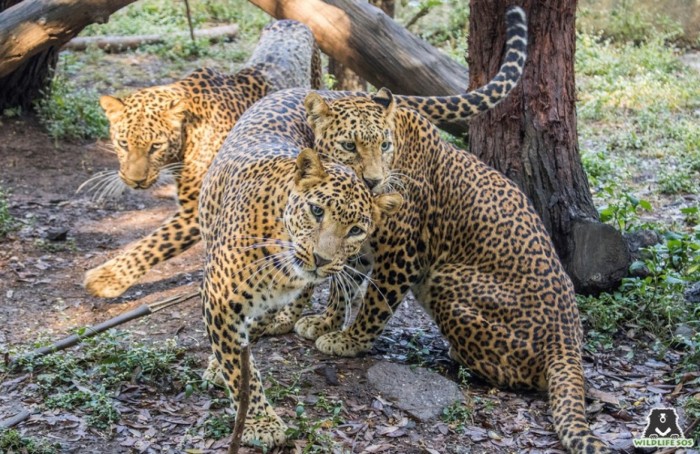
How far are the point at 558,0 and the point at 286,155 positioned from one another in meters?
3.24

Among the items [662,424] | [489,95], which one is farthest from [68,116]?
[662,424]

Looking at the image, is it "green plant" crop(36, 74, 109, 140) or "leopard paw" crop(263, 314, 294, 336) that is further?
"green plant" crop(36, 74, 109, 140)

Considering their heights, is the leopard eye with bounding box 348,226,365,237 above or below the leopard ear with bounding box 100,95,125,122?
above

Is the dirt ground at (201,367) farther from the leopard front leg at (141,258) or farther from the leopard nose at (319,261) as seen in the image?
the leopard nose at (319,261)

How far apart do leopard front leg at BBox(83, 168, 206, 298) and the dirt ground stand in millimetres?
157

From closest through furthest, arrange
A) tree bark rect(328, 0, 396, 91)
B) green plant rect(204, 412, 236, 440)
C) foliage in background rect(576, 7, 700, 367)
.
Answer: green plant rect(204, 412, 236, 440), foliage in background rect(576, 7, 700, 367), tree bark rect(328, 0, 396, 91)

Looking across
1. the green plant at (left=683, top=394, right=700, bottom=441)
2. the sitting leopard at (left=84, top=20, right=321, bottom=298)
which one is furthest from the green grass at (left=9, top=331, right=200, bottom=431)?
the green plant at (left=683, top=394, right=700, bottom=441)

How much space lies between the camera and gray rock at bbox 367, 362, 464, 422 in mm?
6711

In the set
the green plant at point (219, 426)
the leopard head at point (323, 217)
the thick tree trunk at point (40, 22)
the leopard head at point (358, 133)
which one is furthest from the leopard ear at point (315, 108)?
the thick tree trunk at point (40, 22)

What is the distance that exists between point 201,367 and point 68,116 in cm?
616

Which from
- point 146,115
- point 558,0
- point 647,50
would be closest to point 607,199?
point 558,0

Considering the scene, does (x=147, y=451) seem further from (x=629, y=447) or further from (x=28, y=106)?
(x=28, y=106)

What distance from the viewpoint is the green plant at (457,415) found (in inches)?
259

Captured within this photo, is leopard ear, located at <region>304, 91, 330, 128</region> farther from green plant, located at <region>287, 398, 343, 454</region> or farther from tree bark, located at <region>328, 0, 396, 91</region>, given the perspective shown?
tree bark, located at <region>328, 0, 396, 91</region>
